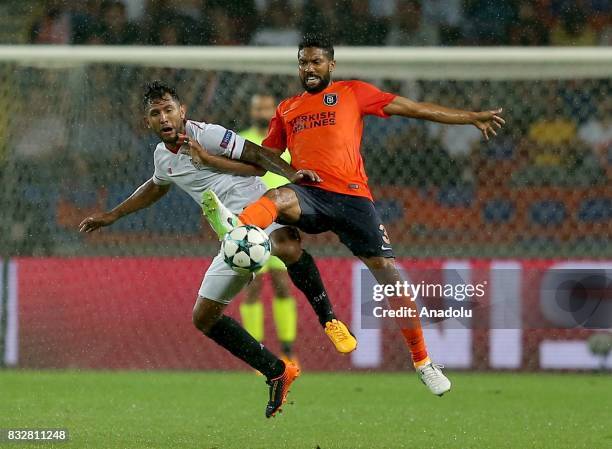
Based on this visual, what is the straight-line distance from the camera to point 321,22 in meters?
12.6

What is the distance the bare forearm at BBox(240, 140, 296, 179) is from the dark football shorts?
10 cm

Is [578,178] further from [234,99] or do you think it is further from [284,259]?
[284,259]

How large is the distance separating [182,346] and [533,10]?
5.48m

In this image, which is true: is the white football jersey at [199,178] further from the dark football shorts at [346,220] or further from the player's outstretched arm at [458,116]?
the player's outstretched arm at [458,116]

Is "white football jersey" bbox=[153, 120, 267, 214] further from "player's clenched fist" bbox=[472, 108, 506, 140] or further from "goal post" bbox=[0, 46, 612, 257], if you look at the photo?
"goal post" bbox=[0, 46, 612, 257]

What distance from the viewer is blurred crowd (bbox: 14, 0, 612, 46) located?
12375mm

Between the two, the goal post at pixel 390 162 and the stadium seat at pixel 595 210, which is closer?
the goal post at pixel 390 162

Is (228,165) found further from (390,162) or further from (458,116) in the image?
(390,162)

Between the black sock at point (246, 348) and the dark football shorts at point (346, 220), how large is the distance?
0.70m

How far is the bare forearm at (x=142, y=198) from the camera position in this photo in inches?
271

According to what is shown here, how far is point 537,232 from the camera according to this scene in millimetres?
9977

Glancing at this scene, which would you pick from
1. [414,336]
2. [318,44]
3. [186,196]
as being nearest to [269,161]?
[318,44]

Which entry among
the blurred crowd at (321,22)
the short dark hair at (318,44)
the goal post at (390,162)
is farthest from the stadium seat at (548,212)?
the short dark hair at (318,44)

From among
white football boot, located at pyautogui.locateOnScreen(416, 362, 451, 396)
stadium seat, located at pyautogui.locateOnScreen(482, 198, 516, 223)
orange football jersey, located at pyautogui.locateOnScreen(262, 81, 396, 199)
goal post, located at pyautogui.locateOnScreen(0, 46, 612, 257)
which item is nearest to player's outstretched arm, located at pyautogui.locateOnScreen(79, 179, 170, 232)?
orange football jersey, located at pyautogui.locateOnScreen(262, 81, 396, 199)
